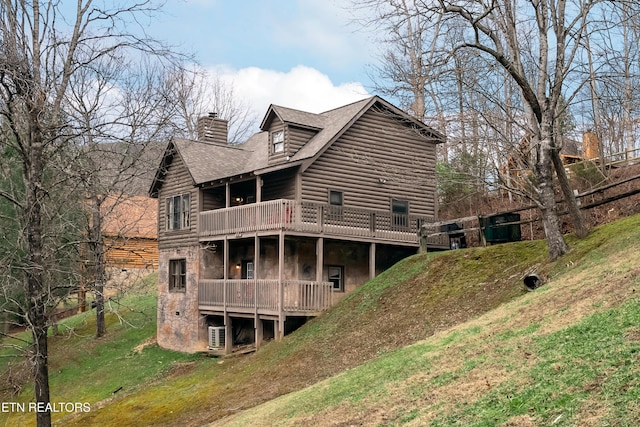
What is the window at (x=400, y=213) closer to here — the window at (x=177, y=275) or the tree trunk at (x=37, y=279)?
the window at (x=177, y=275)

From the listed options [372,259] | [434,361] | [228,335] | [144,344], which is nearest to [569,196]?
[434,361]

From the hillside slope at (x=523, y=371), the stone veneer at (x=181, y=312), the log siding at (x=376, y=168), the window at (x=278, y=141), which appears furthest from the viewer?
the stone veneer at (x=181, y=312)

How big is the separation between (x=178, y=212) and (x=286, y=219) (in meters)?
7.96

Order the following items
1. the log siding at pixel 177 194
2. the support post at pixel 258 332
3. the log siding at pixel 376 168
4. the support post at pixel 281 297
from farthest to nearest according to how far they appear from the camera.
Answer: the log siding at pixel 177 194, the log siding at pixel 376 168, the support post at pixel 258 332, the support post at pixel 281 297

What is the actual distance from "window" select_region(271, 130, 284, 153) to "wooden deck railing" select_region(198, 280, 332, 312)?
18.9 ft

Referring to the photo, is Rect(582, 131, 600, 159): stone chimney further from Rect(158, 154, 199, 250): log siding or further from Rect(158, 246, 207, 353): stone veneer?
Rect(158, 246, 207, 353): stone veneer

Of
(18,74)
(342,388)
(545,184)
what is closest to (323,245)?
(545,184)

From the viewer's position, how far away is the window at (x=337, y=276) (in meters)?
26.2

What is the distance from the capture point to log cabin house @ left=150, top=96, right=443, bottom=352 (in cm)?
2414

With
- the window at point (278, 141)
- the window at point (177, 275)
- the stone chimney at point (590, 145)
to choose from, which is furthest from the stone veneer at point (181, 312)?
the stone chimney at point (590, 145)

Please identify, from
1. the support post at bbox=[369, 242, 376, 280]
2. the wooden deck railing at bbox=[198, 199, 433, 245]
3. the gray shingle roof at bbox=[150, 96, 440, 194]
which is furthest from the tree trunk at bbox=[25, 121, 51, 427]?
the support post at bbox=[369, 242, 376, 280]

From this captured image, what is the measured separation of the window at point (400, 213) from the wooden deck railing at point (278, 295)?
176 inches

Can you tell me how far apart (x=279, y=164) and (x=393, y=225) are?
5.34m

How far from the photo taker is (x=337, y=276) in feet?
86.5
